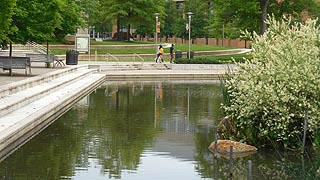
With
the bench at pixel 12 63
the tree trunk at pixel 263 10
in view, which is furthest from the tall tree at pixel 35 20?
the tree trunk at pixel 263 10

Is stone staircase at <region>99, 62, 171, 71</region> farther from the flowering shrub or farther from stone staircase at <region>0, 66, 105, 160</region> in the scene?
the flowering shrub

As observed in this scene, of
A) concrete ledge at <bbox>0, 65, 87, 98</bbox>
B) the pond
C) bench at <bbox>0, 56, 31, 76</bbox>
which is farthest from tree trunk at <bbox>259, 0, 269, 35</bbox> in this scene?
the pond

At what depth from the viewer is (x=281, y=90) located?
13.6 metres

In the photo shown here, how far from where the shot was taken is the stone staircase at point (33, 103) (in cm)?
1433

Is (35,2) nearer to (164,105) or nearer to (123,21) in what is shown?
(164,105)

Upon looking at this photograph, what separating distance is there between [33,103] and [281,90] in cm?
921

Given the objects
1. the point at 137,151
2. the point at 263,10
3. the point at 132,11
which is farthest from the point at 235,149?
the point at 132,11

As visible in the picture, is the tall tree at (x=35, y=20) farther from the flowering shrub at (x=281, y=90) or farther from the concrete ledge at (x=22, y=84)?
the flowering shrub at (x=281, y=90)

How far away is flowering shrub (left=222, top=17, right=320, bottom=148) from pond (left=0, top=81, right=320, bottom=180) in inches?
21.7

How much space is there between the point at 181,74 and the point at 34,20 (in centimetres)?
1333

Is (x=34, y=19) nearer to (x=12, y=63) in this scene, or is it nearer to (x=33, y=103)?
(x=12, y=63)

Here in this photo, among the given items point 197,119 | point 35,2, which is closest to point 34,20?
point 35,2

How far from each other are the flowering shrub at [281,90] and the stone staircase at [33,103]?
487cm

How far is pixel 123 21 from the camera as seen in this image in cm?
7281
